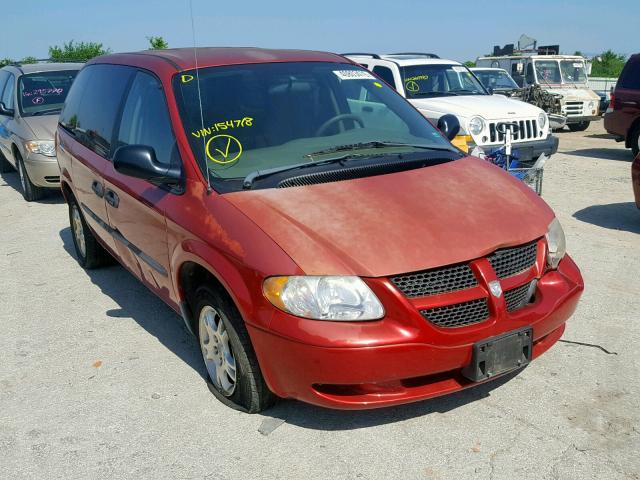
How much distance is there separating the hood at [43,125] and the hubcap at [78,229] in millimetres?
3181

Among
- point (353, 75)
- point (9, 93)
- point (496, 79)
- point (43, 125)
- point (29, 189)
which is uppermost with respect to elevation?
point (353, 75)

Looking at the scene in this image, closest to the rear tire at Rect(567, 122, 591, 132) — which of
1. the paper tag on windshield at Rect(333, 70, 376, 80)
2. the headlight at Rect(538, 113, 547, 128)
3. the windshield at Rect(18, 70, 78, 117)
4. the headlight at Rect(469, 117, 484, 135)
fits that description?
the headlight at Rect(538, 113, 547, 128)

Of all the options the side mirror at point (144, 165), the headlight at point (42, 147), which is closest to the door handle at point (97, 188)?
the side mirror at point (144, 165)

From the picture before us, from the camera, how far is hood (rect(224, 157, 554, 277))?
2.97 meters

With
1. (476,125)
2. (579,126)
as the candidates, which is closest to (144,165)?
(476,125)

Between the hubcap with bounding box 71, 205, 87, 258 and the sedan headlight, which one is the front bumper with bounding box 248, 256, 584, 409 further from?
the sedan headlight

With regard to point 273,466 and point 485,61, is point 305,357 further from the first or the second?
point 485,61

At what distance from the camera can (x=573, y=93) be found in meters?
17.0

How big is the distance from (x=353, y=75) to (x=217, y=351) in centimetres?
213

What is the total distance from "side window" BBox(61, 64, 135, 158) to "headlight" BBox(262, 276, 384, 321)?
241cm

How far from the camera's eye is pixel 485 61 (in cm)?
2056

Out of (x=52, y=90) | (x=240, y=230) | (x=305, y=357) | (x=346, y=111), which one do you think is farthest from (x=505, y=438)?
(x=52, y=90)

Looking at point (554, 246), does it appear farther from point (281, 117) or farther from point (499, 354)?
point (281, 117)

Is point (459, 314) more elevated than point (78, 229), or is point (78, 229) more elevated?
point (459, 314)
